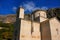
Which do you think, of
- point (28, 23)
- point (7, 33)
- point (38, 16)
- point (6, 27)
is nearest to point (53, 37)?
point (28, 23)

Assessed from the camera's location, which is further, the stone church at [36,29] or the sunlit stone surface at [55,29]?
the sunlit stone surface at [55,29]

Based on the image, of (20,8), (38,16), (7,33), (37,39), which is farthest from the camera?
(7,33)

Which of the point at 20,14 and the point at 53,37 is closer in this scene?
the point at 53,37

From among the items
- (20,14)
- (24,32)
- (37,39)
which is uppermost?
(20,14)

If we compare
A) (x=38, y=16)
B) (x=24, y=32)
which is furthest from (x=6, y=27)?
(x=24, y=32)

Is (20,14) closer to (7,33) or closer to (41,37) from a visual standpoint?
(41,37)

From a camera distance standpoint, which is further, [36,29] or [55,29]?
[36,29]

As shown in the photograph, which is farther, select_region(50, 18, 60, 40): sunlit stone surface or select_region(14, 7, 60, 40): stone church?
select_region(50, 18, 60, 40): sunlit stone surface

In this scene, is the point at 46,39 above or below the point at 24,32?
below

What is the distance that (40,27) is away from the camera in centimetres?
1830

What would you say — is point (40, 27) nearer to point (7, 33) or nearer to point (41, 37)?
point (41, 37)

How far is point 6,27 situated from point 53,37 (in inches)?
1491

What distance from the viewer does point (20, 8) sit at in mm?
18375

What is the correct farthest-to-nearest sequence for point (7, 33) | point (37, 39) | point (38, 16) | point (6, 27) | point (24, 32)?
1. point (6, 27)
2. point (7, 33)
3. point (38, 16)
4. point (37, 39)
5. point (24, 32)
